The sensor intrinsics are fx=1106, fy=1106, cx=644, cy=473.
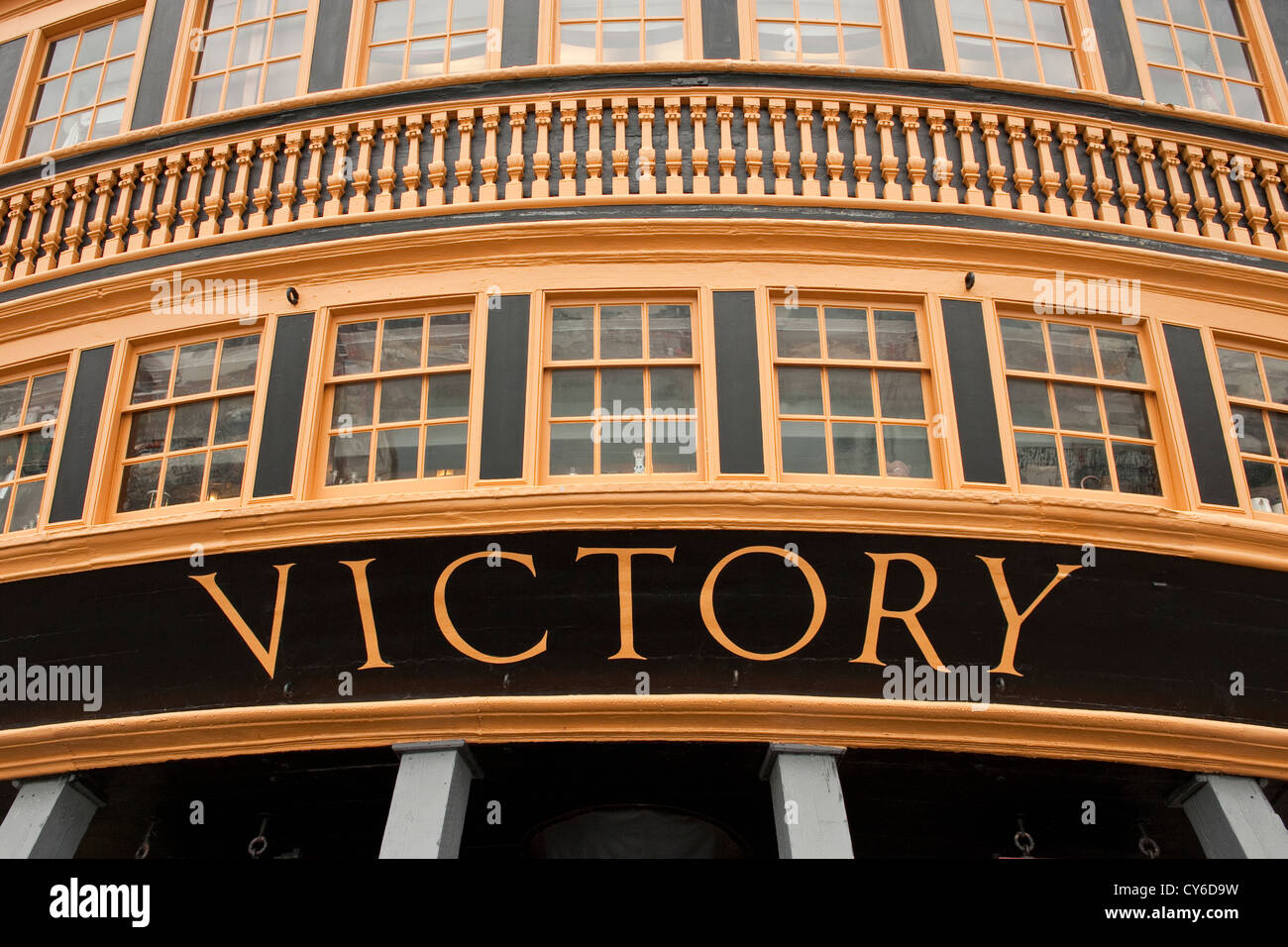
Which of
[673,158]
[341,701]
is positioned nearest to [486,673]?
[341,701]

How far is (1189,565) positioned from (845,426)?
255cm

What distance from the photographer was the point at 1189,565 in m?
7.68

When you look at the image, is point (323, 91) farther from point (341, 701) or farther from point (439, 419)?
point (341, 701)

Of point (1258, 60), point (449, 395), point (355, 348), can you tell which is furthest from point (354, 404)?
point (1258, 60)

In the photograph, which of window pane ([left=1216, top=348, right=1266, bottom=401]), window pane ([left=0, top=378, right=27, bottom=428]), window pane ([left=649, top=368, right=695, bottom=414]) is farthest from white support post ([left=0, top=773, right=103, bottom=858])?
window pane ([left=1216, top=348, right=1266, bottom=401])

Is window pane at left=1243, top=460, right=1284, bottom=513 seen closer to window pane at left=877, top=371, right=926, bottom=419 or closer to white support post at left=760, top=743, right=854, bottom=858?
window pane at left=877, top=371, right=926, bottom=419

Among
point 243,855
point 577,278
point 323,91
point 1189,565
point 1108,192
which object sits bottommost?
point 243,855

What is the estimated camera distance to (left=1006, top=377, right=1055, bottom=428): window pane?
820 cm

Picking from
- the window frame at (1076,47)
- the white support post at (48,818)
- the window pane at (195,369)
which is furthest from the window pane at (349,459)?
the window frame at (1076,47)

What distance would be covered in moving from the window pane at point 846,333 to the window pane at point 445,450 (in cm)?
283

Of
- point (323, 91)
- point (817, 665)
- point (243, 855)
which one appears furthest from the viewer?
point (323, 91)

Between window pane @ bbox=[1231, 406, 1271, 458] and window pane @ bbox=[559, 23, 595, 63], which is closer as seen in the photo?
window pane @ bbox=[1231, 406, 1271, 458]

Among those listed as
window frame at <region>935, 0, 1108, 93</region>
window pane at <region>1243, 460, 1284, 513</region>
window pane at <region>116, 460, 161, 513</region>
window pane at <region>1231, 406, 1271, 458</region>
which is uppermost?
window frame at <region>935, 0, 1108, 93</region>

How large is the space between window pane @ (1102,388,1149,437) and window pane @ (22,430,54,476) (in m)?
8.22
